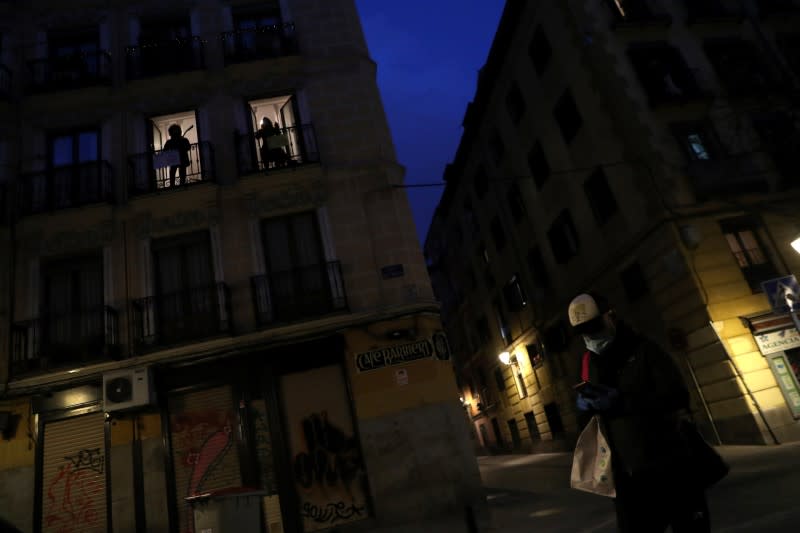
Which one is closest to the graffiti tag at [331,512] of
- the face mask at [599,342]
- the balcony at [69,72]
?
the face mask at [599,342]

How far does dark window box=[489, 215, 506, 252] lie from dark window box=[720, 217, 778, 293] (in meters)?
11.2

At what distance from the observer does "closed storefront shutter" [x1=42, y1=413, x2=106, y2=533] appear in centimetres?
1009

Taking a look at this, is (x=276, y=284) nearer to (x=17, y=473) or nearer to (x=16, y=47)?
(x=17, y=473)

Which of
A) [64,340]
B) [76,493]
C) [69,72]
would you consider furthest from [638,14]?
[76,493]

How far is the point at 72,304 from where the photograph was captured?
11.9 metres

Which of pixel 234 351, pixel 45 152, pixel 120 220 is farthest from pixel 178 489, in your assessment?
pixel 45 152

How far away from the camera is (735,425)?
12.1 metres

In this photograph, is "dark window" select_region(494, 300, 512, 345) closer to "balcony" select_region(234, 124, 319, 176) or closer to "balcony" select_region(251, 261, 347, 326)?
"balcony" select_region(251, 261, 347, 326)

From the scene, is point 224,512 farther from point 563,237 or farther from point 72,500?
point 563,237

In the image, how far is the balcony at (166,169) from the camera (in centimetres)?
1266

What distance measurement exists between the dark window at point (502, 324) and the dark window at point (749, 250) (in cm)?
1251

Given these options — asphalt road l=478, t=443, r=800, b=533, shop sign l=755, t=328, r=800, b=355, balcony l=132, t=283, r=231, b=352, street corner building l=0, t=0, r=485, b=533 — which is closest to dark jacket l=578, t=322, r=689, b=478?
asphalt road l=478, t=443, r=800, b=533

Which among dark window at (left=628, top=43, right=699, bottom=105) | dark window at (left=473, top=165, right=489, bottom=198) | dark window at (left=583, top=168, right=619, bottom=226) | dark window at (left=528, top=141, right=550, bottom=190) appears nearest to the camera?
dark window at (left=628, top=43, right=699, bottom=105)

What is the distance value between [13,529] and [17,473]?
37.2 ft
